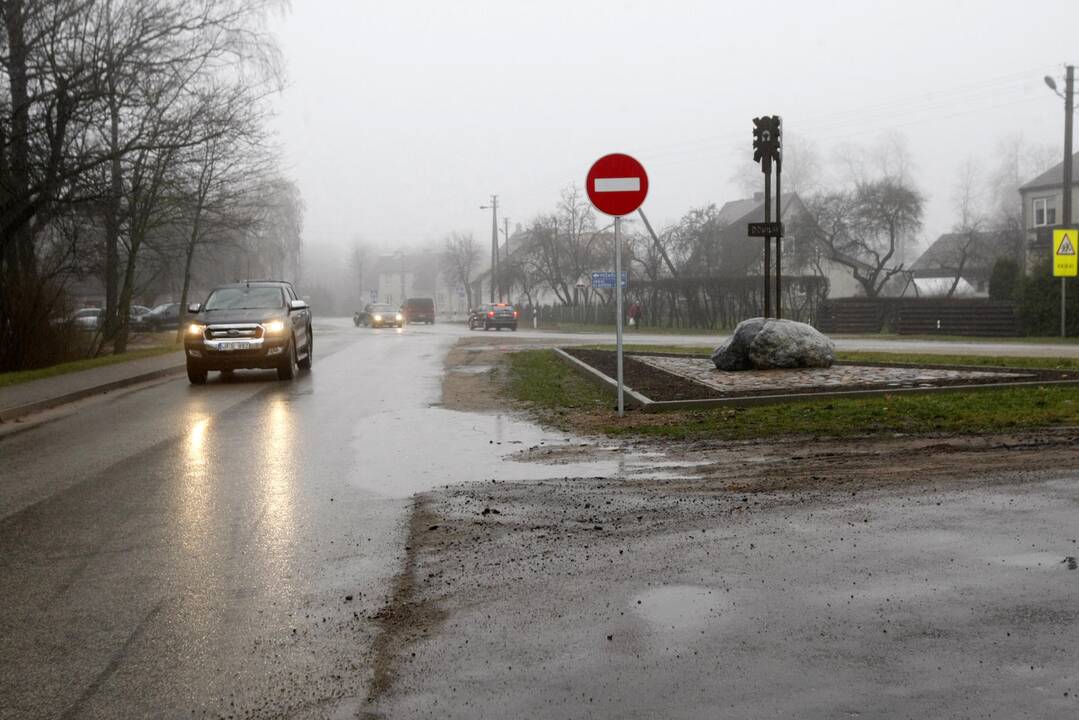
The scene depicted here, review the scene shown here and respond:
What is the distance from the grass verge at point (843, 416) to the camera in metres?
10.2

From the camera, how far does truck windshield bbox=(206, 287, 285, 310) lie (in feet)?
67.9

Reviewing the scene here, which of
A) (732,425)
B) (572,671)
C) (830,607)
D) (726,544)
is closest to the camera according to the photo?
(572,671)

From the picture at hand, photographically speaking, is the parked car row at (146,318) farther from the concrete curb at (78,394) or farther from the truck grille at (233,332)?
the truck grille at (233,332)

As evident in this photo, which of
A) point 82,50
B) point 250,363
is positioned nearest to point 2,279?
point 82,50

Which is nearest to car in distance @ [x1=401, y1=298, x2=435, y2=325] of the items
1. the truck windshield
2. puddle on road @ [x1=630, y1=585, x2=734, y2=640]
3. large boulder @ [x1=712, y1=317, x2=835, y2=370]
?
the truck windshield

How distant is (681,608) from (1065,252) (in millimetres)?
29662

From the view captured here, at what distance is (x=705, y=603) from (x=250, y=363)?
51.5 feet

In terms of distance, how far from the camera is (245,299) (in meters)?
21.0

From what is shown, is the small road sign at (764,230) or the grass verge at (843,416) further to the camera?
the small road sign at (764,230)

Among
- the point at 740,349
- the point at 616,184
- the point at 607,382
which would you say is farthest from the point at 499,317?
the point at 616,184

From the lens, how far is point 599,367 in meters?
19.9

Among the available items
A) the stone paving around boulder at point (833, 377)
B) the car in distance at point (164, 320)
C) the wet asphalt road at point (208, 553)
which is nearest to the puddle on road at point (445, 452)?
the wet asphalt road at point (208, 553)

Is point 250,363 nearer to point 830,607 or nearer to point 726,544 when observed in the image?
point 726,544

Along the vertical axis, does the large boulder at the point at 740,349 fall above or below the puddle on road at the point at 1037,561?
above
